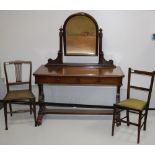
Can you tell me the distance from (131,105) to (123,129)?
0.49 m

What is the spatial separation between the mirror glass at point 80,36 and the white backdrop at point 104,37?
115mm

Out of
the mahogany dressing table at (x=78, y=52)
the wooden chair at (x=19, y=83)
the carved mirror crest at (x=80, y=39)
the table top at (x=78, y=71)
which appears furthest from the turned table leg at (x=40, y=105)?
the carved mirror crest at (x=80, y=39)

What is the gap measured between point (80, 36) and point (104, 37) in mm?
376

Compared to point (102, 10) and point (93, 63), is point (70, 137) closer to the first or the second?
point (93, 63)

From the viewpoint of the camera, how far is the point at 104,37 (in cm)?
376

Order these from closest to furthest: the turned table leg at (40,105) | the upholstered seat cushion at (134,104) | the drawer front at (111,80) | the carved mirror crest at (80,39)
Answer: the upholstered seat cushion at (134,104), the drawer front at (111,80), the turned table leg at (40,105), the carved mirror crest at (80,39)

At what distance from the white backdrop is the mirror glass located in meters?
0.11

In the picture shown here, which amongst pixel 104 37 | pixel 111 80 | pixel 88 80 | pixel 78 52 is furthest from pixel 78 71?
pixel 104 37

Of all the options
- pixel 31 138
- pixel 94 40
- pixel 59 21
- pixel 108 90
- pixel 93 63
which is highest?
pixel 59 21

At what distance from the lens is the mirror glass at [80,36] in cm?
367

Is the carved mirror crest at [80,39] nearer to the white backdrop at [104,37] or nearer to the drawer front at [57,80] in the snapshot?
the white backdrop at [104,37]

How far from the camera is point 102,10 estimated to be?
3.66 m

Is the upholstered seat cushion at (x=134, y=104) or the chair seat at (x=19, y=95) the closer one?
the upholstered seat cushion at (x=134, y=104)

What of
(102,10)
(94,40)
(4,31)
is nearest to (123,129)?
(94,40)
